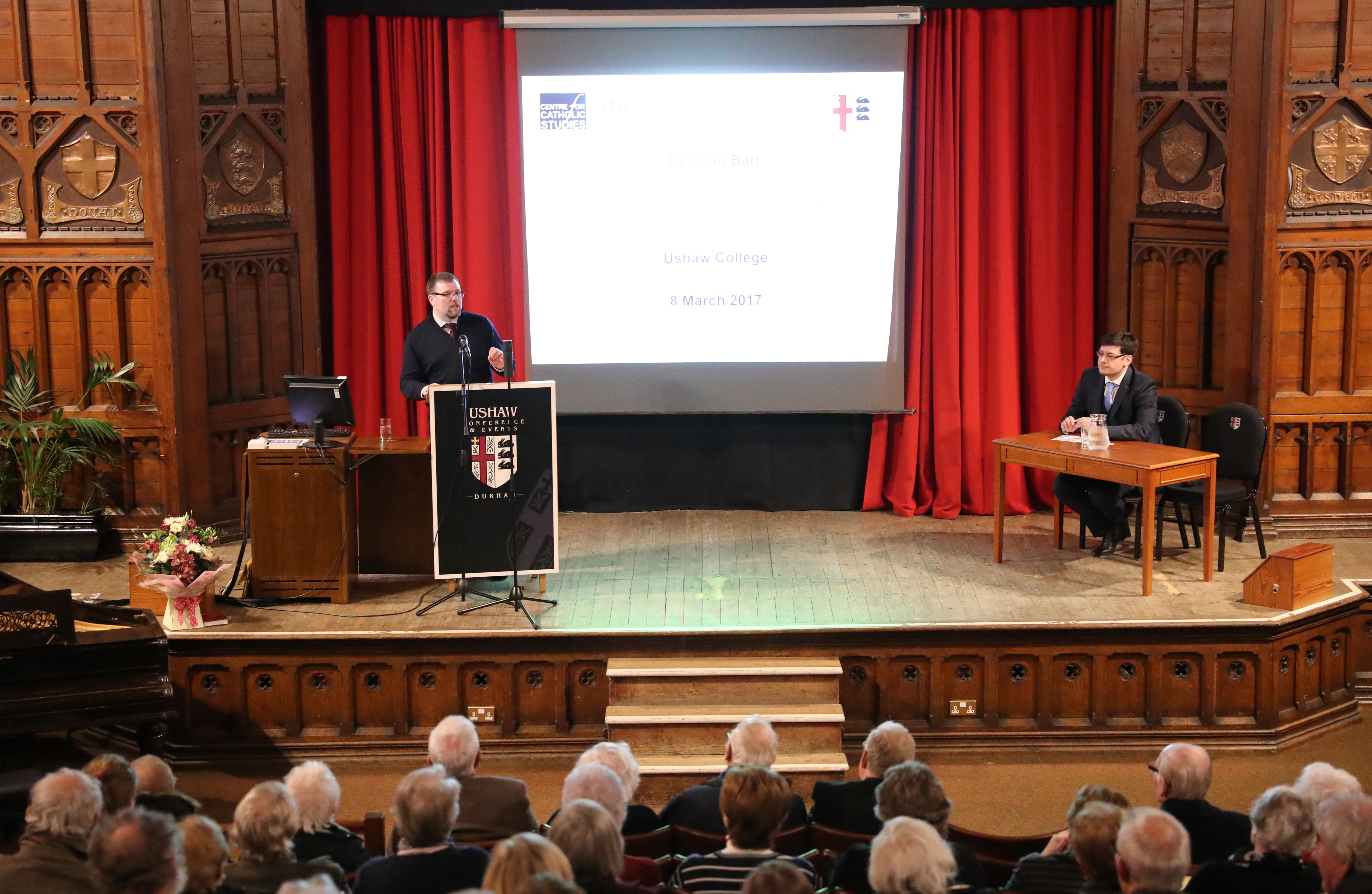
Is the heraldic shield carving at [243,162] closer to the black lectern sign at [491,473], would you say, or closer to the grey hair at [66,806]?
the black lectern sign at [491,473]

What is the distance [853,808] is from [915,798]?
20.3 inches

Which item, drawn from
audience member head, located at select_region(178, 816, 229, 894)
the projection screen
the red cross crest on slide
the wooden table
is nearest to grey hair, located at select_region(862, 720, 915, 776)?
audience member head, located at select_region(178, 816, 229, 894)

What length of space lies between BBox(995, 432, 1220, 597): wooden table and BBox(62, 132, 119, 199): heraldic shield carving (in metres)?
4.77

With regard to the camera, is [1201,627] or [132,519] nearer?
[1201,627]

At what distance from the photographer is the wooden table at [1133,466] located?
6598 mm

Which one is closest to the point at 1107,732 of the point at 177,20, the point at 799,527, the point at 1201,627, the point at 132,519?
the point at 1201,627

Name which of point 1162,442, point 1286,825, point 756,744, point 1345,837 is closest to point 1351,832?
point 1345,837

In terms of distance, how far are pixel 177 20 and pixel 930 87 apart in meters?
4.08

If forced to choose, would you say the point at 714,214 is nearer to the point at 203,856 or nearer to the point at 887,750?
the point at 887,750

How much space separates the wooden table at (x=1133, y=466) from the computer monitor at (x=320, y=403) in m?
3.15

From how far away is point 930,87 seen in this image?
8.30 m

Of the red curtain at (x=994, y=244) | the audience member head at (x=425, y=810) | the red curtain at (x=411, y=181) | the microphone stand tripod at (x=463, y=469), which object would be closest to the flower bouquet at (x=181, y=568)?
the microphone stand tripod at (x=463, y=469)

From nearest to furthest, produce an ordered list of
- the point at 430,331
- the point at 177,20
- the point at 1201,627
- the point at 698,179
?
1. the point at 1201,627
2. the point at 430,331
3. the point at 177,20
4. the point at 698,179

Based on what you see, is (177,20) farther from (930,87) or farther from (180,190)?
(930,87)
